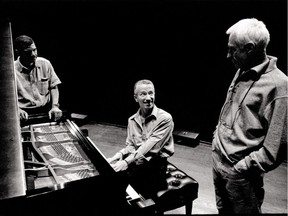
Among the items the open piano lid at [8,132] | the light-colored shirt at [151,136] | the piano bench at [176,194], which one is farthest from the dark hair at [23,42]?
the piano bench at [176,194]

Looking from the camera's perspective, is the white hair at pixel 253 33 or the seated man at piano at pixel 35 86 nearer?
the white hair at pixel 253 33

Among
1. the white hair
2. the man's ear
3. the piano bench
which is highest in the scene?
the white hair

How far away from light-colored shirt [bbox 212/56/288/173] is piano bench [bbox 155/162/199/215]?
0.67 meters

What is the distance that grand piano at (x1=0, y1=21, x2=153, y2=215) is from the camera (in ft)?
4.21

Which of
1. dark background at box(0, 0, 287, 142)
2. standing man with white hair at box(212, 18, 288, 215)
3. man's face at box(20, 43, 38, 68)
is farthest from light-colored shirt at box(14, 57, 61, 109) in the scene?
standing man with white hair at box(212, 18, 288, 215)

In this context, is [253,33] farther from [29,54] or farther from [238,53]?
[29,54]

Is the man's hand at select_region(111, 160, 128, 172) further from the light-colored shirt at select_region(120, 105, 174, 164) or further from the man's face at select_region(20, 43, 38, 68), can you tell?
the man's face at select_region(20, 43, 38, 68)

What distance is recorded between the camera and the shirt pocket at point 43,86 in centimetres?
337

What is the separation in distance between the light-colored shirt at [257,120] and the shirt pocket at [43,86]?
2.55m

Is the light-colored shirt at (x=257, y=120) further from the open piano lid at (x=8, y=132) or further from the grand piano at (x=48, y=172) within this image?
the open piano lid at (x=8, y=132)

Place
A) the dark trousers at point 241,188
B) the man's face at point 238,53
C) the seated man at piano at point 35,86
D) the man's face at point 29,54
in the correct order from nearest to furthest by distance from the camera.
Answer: the man's face at point 238,53 → the dark trousers at point 241,188 → the man's face at point 29,54 → the seated man at piano at point 35,86

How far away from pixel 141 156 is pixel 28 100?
181 centimetres

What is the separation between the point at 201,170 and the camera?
423cm

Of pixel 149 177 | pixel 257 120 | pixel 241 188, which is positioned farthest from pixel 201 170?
pixel 257 120
